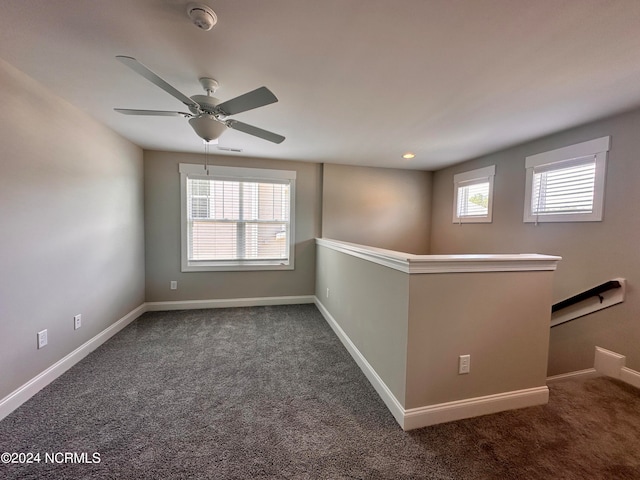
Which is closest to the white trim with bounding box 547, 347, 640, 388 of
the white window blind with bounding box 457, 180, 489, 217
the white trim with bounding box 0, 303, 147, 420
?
the white window blind with bounding box 457, 180, 489, 217

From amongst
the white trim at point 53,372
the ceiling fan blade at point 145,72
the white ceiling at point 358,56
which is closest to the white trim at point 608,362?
the white ceiling at point 358,56

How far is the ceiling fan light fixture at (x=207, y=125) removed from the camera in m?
1.83

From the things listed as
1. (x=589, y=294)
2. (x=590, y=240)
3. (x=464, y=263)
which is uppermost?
(x=590, y=240)

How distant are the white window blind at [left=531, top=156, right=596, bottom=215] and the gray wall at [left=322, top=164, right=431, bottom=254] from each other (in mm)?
1858

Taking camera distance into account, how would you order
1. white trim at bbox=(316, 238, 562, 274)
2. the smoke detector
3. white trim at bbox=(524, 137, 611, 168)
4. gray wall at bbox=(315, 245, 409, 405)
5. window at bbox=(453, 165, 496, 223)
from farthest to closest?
window at bbox=(453, 165, 496, 223) → white trim at bbox=(524, 137, 611, 168) → gray wall at bbox=(315, 245, 409, 405) → white trim at bbox=(316, 238, 562, 274) → the smoke detector

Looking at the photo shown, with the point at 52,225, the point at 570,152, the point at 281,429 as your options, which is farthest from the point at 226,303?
the point at 570,152

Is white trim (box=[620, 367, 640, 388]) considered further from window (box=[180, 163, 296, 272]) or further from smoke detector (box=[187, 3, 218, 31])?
smoke detector (box=[187, 3, 218, 31])

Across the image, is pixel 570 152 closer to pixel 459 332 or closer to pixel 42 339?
pixel 459 332

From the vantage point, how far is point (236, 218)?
4.05 m

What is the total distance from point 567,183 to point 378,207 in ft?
7.78

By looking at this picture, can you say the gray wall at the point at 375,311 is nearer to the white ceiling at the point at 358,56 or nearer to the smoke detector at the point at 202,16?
the white ceiling at the point at 358,56

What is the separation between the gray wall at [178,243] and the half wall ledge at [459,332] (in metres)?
2.36

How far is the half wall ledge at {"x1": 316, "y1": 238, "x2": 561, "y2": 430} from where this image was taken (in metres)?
1.68

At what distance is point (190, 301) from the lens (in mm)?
3924
